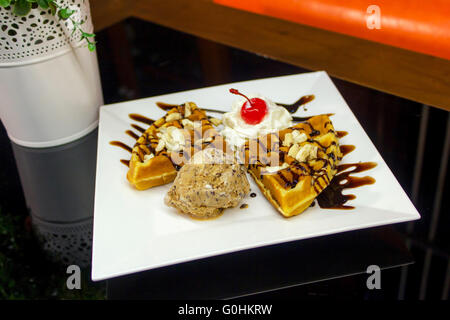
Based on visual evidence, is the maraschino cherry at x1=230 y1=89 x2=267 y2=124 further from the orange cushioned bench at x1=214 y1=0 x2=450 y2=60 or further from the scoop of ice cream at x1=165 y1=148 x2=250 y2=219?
the orange cushioned bench at x1=214 y1=0 x2=450 y2=60

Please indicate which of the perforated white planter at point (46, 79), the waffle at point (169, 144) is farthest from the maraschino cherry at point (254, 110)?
the perforated white planter at point (46, 79)

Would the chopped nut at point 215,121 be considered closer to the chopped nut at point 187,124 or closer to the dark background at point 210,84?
the chopped nut at point 187,124

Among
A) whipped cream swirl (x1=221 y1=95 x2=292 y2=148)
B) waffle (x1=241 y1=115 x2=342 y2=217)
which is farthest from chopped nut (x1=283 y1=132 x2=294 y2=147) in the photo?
whipped cream swirl (x1=221 y1=95 x2=292 y2=148)

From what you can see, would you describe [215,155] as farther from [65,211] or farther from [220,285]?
[65,211]

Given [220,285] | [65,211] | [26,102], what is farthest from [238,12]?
[220,285]

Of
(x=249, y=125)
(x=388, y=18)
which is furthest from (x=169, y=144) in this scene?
(x=388, y=18)

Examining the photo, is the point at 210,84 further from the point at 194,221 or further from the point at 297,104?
the point at 194,221
